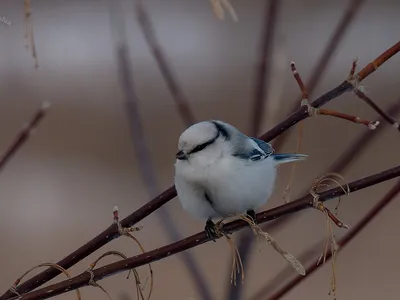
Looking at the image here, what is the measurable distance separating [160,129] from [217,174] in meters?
1.89

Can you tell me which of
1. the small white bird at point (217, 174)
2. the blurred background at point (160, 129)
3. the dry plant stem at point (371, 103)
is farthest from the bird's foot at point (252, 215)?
the blurred background at point (160, 129)

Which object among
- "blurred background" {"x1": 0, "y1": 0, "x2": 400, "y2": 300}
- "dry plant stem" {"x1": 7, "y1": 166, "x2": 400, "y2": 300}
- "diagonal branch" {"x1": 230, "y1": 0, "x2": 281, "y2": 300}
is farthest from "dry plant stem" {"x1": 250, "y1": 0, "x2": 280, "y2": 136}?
"blurred background" {"x1": 0, "y1": 0, "x2": 400, "y2": 300}

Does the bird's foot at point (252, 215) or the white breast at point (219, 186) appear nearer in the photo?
the bird's foot at point (252, 215)

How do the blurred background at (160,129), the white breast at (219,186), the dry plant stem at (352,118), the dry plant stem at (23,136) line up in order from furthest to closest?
the blurred background at (160,129)
the white breast at (219,186)
the dry plant stem at (23,136)
the dry plant stem at (352,118)

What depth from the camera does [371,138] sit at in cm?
58

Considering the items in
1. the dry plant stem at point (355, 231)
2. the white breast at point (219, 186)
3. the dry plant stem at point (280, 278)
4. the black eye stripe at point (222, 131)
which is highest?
the black eye stripe at point (222, 131)

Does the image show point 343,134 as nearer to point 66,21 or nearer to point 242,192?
point 66,21

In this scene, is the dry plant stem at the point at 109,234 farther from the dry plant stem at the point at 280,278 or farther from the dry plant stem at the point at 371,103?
the dry plant stem at the point at 280,278

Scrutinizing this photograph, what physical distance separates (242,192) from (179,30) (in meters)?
2.55

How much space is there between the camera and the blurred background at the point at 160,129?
1.98 metres

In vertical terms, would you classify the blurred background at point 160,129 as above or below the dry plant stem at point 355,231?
above

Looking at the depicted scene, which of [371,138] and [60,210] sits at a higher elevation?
[60,210]

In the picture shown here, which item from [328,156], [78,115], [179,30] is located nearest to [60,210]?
[78,115]

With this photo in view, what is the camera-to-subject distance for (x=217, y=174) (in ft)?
2.17
